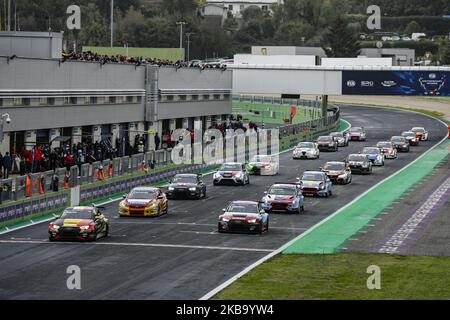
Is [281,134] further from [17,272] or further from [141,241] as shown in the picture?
[17,272]

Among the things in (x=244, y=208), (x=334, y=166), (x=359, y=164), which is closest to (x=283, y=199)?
(x=244, y=208)

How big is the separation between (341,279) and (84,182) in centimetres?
2260

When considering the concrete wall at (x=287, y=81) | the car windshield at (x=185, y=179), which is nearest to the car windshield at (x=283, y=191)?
the car windshield at (x=185, y=179)

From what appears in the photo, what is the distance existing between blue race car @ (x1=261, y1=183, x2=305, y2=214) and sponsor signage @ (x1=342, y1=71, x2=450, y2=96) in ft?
177

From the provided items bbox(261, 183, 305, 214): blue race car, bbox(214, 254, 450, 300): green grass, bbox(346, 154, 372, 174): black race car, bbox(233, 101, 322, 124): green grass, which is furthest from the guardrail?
bbox(233, 101, 322, 124): green grass

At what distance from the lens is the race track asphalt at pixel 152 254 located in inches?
1287

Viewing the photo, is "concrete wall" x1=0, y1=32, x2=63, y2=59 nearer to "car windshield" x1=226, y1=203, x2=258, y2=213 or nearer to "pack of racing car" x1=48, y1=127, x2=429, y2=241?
"pack of racing car" x1=48, y1=127, x2=429, y2=241

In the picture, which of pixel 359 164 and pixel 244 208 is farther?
pixel 359 164

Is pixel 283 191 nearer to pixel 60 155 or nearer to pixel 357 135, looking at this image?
pixel 60 155

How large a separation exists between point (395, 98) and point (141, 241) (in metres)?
152

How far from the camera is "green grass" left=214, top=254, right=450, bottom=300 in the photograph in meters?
32.5

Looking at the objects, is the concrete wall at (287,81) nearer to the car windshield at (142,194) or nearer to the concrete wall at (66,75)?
the concrete wall at (66,75)

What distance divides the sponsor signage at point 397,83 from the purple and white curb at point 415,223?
3955cm

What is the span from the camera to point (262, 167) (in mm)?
71938
